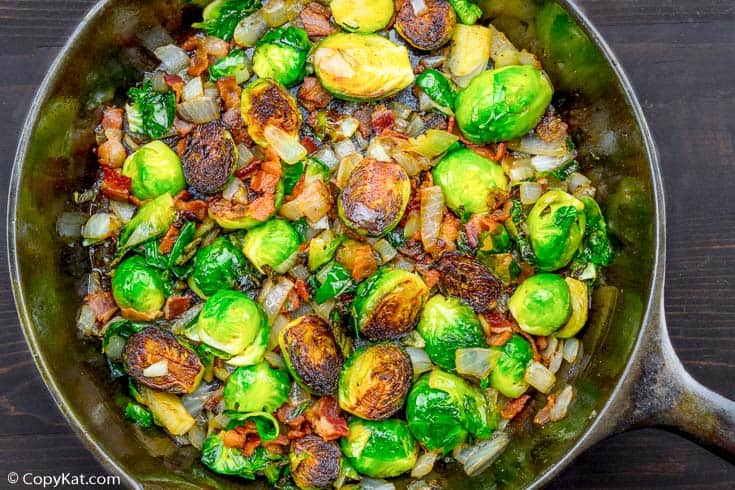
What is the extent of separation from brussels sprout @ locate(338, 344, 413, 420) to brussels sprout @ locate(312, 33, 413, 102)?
3.89ft

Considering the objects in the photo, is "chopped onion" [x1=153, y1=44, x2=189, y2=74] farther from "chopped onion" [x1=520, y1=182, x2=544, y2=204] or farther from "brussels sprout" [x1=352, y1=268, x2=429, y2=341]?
"chopped onion" [x1=520, y1=182, x2=544, y2=204]

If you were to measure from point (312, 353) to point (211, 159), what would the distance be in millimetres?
996

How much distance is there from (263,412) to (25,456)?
138 cm

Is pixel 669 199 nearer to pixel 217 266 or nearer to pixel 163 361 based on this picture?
pixel 217 266

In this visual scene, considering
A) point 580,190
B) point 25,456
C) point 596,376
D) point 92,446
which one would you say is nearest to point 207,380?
point 92,446

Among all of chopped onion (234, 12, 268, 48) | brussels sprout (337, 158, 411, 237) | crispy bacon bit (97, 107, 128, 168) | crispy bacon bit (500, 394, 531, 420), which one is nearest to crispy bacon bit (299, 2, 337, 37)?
chopped onion (234, 12, 268, 48)

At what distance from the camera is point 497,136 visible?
10.5 feet

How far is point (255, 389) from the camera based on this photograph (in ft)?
9.95

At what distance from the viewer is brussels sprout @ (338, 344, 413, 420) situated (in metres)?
2.98

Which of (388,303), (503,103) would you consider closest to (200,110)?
(388,303)

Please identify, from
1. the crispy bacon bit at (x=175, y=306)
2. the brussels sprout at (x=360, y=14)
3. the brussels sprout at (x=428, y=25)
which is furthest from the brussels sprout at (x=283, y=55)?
the crispy bacon bit at (x=175, y=306)

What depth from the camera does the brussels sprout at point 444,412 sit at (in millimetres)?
3025

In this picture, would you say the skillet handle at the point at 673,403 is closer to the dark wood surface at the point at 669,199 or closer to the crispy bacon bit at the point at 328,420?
the dark wood surface at the point at 669,199

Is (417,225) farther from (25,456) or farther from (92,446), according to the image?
(25,456)
